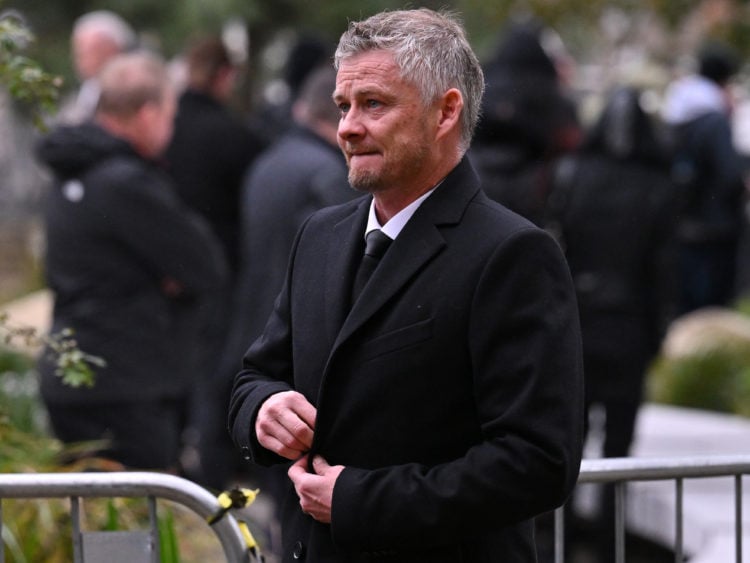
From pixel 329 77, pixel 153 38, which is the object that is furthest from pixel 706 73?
pixel 153 38

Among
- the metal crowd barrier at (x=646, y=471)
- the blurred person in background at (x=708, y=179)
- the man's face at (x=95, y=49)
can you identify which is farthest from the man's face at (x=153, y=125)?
the blurred person in background at (x=708, y=179)

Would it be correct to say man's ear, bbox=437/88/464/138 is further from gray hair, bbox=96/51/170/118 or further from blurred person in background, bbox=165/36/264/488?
blurred person in background, bbox=165/36/264/488

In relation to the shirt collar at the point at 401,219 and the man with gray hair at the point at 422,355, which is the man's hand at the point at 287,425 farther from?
the shirt collar at the point at 401,219

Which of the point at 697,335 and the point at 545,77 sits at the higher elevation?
the point at 545,77

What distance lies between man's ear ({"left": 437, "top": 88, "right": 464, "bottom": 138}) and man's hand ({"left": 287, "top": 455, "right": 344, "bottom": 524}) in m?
0.66

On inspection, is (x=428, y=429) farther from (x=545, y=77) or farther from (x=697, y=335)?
(x=697, y=335)

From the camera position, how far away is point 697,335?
10.9 m

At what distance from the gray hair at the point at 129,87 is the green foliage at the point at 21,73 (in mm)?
1768

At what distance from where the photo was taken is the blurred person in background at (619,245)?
23.7 feet

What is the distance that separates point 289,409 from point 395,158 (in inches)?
20.4

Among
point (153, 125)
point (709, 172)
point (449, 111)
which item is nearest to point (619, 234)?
point (153, 125)

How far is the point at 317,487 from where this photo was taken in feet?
10.0

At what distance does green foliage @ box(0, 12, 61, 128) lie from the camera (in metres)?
4.53

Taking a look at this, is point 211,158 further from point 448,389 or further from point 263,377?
point 448,389
